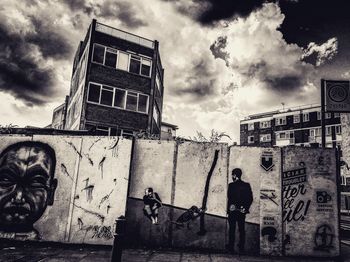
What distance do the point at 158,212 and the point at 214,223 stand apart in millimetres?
1306

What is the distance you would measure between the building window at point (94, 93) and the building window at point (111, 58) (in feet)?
6.37

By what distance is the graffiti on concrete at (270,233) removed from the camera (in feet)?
19.4

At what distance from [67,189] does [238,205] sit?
13.2 feet

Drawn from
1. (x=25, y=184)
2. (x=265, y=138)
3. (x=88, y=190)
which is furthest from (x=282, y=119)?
(x=25, y=184)

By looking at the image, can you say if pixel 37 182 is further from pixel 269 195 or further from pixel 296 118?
pixel 296 118

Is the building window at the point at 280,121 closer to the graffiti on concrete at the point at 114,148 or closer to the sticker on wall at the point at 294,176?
the sticker on wall at the point at 294,176

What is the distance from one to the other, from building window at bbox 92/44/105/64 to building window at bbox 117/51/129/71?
1.25m

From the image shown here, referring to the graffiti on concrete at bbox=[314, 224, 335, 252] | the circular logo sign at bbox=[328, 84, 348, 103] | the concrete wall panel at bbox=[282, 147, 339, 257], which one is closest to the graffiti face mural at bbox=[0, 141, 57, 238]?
the concrete wall panel at bbox=[282, 147, 339, 257]

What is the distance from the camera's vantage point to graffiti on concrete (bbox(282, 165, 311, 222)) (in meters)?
5.96

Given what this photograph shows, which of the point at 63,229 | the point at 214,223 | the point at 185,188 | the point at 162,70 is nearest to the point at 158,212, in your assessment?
the point at 185,188

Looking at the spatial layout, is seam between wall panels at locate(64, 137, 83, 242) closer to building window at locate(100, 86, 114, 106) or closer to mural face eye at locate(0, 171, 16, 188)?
mural face eye at locate(0, 171, 16, 188)

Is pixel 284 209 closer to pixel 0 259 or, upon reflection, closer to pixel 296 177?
pixel 296 177

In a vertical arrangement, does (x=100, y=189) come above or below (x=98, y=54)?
below

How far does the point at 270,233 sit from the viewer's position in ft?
19.4
